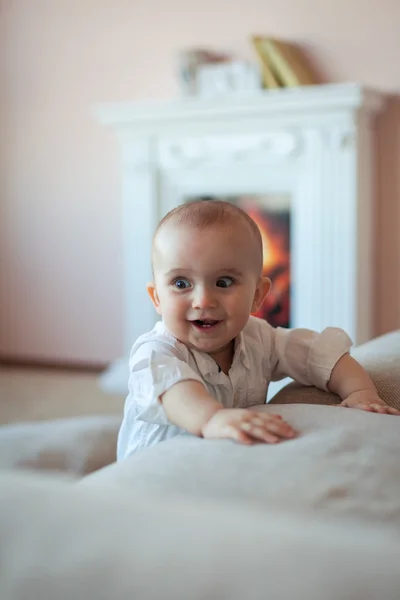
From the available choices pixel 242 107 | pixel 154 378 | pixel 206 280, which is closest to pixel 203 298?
pixel 206 280

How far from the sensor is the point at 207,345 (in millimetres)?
1076

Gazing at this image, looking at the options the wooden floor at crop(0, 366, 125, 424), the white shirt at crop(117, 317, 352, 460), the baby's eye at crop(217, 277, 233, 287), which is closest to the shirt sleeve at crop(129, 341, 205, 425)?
the white shirt at crop(117, 317, 352, 460)

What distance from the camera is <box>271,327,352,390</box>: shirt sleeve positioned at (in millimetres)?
1110

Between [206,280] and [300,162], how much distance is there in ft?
9.21

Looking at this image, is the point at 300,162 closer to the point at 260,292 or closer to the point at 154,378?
the point at 260,292

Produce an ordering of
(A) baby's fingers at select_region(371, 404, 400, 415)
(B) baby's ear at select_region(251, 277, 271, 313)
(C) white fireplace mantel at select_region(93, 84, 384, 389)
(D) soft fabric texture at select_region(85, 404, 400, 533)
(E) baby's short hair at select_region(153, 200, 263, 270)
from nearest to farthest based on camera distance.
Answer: (D) soft fabric texture at select_region(85, 404, 400, 533) → (A) baby's fingers at select_region(371, 404, 400, 415) → (E) baby's short hair at select_region(153, 200, 263, 270) → (B) baby's ear at select_region(251, 277, 271, 313) → (C) white fireplace mantel at select_region(93, 84, 384, 389)

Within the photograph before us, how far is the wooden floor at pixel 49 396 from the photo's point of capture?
348cm

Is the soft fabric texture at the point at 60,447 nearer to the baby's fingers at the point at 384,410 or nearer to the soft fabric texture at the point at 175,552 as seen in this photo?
the baby's fingers at the point at 384,410

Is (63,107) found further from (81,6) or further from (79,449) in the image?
(79,449)

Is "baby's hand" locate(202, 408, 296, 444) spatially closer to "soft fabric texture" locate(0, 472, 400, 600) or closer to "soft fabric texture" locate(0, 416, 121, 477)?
"soft fabric texture" locate(0, 472, 400, 600)

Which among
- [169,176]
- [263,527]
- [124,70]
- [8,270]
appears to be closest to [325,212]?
[169,176]

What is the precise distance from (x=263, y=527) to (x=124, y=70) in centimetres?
409

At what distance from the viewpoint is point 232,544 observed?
34cm

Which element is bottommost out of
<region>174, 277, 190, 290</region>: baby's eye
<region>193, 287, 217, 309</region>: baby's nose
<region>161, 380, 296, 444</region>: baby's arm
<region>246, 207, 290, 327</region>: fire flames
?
<region>246, 207, 290, 327</region>: fire flames
